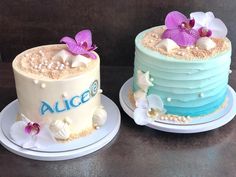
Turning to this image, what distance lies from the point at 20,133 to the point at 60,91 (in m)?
0.13

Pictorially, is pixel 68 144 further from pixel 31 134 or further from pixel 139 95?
pixel 139 95

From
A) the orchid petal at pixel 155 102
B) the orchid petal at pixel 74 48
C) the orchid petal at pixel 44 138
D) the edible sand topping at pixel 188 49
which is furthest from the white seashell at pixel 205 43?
the orchid petal at pixel 44 138

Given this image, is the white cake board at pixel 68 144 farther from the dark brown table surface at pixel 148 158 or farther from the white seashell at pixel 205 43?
the white seashell at pixel 205 43

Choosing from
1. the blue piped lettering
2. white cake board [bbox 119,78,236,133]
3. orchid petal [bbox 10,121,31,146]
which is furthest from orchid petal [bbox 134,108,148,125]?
orchid petal [bbox 10,121,31,146]

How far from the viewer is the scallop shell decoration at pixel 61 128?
0.82m

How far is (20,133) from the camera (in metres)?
0.84

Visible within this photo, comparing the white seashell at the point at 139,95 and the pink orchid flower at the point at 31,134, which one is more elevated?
the white seashell at the point at 139,95

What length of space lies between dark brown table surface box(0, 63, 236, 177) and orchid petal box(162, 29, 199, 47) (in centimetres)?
20

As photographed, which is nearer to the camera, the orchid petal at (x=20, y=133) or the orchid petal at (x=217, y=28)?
the orchid petal at (x=20, y=133)

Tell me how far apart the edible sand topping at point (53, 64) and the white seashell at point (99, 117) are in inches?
4.0

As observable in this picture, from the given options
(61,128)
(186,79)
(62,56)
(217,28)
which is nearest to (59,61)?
(62,56)

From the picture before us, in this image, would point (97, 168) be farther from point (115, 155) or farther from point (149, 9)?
point (149, 9)

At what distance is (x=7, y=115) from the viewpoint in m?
0.93

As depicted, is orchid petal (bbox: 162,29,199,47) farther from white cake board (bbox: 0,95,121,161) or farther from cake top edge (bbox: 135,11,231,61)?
white cake board (bbox: 0,95,121,161)
